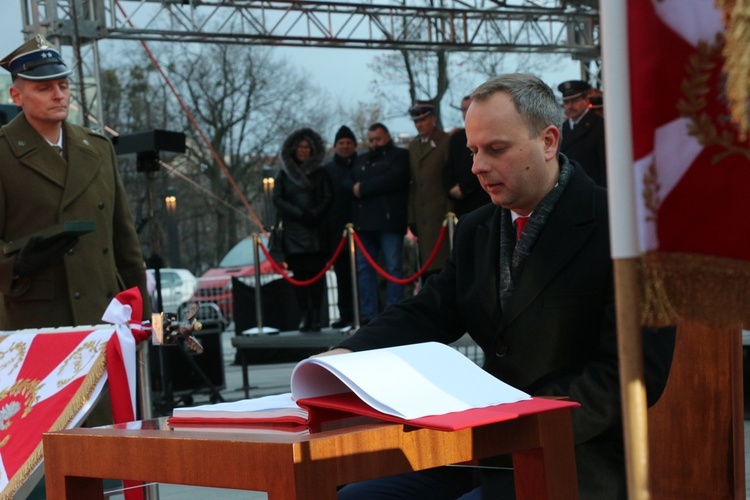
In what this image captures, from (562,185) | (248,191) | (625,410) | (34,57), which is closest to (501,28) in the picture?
(248,191)

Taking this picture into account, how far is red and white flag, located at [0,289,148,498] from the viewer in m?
2.96

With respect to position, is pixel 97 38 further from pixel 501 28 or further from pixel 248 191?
pixel 248 191

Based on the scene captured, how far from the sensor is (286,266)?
375 inches

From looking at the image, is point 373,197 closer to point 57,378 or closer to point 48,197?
point 48,197

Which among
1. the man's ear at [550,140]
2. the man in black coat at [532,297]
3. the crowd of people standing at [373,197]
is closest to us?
the man in black coat at [532,297]

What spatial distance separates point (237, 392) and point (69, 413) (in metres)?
7.04

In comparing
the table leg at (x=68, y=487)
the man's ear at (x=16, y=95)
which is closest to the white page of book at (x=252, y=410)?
the table leg at (x=68, y=487)

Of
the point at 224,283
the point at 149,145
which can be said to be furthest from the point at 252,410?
the point at 224,283

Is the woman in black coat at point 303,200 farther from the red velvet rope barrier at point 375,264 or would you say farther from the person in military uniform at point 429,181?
the person in military uniform at point 429,181

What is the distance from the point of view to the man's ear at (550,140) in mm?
2582

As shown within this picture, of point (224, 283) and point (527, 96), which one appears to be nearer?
point (527, 96)

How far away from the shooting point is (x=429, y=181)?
8.74 metres

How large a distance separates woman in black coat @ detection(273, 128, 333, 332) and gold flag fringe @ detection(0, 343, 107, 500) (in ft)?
19.2

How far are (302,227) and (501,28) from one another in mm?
11389
